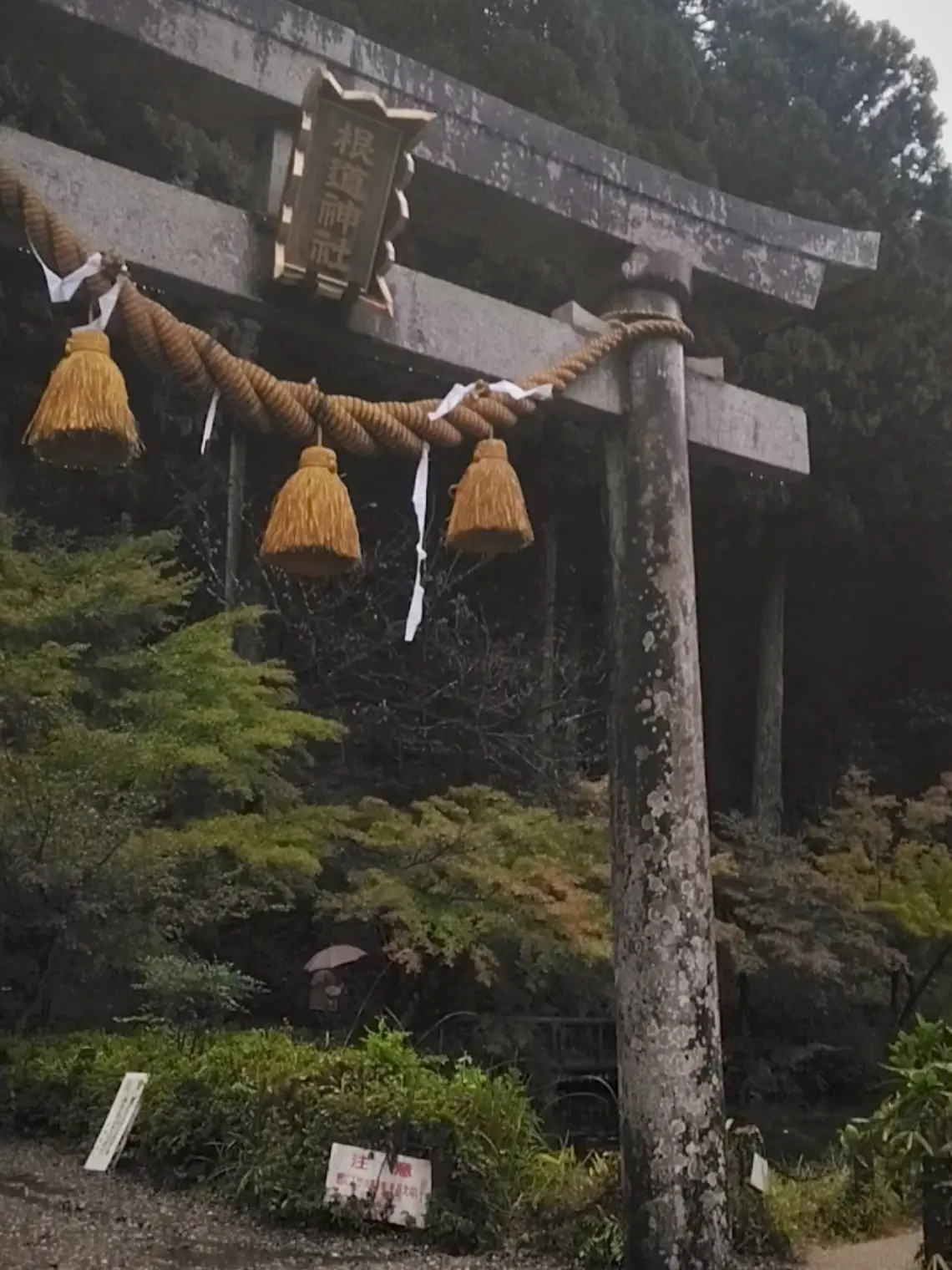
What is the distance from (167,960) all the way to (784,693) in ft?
30.2

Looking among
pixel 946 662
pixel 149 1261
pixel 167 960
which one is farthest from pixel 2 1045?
pixel 946 662

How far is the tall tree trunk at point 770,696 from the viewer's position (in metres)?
11.7

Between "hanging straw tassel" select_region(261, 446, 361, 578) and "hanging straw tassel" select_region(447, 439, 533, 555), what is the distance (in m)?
0.35

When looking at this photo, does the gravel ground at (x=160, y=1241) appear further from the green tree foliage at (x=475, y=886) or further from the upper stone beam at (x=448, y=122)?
the upper stone beam at (x=448, y=122)

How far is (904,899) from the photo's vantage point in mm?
8961

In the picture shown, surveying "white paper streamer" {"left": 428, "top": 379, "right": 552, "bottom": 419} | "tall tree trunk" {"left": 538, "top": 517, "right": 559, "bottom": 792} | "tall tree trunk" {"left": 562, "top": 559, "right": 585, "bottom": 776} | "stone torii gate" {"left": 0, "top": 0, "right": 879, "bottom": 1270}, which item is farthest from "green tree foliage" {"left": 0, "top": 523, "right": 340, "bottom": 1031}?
"white paper streamer" {"left": 428, "top": 379, "right": 552, "bottom": 419}

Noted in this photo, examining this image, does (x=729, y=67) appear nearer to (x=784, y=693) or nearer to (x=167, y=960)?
(x=784, y=693)

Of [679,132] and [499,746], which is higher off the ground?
[679,132]

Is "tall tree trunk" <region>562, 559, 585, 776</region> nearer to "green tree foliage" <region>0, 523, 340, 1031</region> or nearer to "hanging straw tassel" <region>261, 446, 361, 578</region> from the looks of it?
"green tree foliage" <region>0, 523, 340, 1031</region>

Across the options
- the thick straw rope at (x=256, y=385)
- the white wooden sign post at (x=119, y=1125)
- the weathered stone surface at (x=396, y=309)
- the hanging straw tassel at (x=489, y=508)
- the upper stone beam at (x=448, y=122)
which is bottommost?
the white wooden sign post at (x=119, y=1125)

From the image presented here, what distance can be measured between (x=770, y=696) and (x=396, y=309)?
9410 mm

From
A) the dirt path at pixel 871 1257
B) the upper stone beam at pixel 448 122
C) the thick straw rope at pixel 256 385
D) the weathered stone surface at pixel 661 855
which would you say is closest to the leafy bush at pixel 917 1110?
the dirt path at pixel 871 1257

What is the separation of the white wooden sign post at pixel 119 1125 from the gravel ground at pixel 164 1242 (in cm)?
36

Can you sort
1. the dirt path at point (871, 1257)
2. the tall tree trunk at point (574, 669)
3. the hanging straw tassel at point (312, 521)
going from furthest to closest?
the tall tree trunk at point (574, 669), the dirt path at point (871, 1257), the hanging straw tassel at point (312, 521)
